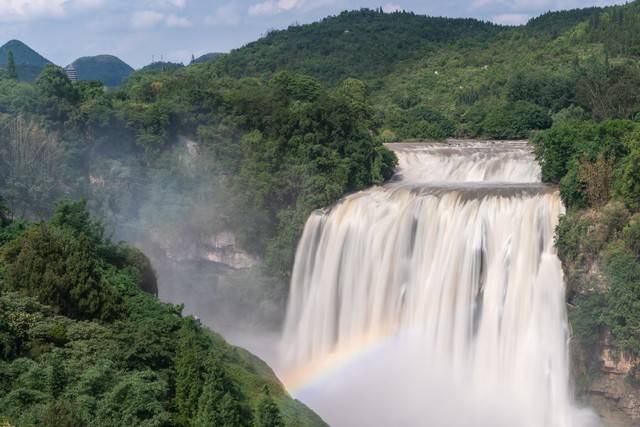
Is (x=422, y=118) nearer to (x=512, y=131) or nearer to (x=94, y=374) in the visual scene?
(x=512, y=131)

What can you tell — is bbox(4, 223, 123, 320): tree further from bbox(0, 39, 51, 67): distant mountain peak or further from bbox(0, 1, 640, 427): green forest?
bbox(0, 39, 51, 67): distant mountain peak

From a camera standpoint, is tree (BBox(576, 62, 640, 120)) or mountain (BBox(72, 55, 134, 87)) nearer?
tree (BBox(576, 62, 640, 120))

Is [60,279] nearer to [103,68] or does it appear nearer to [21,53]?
[21,53]

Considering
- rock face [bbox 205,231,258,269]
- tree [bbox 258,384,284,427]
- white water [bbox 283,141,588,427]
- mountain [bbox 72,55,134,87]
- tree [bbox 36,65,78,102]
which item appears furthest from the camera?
mountain [bbox 72,55,134,87]

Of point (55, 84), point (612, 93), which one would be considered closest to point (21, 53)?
point (55, 84)

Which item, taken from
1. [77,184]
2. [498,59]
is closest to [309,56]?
[498,59]

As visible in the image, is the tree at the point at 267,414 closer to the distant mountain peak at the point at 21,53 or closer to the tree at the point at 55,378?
the tree at the point at 55,378

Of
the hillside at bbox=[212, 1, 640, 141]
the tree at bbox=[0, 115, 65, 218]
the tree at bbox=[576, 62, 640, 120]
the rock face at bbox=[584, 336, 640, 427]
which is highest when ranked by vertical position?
the hillside at bbox=[212, 1, 640, 141]

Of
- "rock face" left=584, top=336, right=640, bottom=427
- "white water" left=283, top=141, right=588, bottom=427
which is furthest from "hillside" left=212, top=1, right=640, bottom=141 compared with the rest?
"rock face" left=584, top=336, right=640, bottom=427
